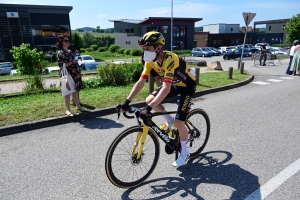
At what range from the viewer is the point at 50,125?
18.0 ft

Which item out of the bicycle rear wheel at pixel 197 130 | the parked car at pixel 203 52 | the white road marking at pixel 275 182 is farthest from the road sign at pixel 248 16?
the parked car at pixel 203 52

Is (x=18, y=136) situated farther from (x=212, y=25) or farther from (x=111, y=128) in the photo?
(x=212, y=25)

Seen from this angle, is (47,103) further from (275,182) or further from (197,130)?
(275,182)

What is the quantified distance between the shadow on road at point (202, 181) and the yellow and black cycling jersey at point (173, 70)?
1358 mm

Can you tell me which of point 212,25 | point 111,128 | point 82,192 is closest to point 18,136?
point 111,128

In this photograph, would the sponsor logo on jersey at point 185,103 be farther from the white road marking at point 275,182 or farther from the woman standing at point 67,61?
the woman standing at point 67,61

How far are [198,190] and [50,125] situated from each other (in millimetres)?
3898

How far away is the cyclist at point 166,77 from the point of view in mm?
2957

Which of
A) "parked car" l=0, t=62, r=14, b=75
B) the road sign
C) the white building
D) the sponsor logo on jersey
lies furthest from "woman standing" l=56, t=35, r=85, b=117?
the white building

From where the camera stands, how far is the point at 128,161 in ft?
10.8

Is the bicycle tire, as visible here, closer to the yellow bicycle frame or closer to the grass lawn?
the yellow bicycle frame

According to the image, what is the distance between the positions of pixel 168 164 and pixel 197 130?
0.77 meters

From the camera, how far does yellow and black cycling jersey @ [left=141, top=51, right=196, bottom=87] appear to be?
299cm

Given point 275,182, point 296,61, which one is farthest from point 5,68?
point 275,182
